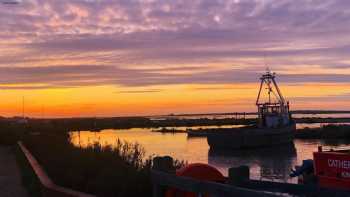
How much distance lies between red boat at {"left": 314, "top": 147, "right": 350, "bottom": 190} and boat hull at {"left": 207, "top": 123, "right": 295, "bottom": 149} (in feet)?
144

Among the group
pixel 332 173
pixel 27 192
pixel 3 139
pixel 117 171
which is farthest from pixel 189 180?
pixel 3 139

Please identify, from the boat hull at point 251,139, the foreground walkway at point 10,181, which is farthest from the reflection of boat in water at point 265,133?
the foreground walkway at point 10,181

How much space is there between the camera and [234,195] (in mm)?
5902

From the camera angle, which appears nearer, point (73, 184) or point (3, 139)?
point (73, 184)

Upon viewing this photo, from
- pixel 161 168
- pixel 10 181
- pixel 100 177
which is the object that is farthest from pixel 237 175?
pixel 10 181

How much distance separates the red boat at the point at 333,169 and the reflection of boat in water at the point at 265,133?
4399 centimetres

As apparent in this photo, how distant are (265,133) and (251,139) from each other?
4.85 feet

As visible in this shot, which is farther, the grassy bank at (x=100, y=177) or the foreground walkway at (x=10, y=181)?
the foreground walkway at (x=10, y=181)

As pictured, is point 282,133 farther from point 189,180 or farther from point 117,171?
point 189,180

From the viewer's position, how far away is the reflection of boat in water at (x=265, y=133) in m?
54.5

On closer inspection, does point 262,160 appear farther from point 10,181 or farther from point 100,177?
point 100,177

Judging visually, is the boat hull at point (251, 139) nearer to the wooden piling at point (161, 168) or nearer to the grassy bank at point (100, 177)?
the grassy bank at point (100, 177)

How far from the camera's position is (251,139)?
54562mm

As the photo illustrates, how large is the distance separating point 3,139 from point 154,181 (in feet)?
109
